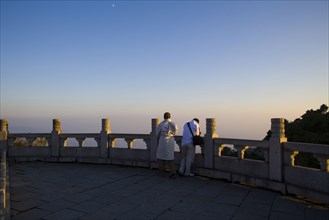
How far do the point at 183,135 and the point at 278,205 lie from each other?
365cm

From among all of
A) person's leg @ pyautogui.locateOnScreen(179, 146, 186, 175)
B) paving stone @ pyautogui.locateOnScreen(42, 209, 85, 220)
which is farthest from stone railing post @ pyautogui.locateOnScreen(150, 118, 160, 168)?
paving stone @ pyautogui.locateOnScreen(42, 209, 85, 220)

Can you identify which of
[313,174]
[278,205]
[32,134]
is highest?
[32,134]

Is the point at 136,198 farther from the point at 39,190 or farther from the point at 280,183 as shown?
the point at 280,183

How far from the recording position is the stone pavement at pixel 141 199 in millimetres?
5348

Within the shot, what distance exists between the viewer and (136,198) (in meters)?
6.44

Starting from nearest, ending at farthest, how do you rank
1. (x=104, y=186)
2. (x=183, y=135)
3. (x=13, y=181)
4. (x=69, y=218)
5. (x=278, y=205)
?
(x=69, y=218), (x=278, y=205), (x=104, y=186), (x=13, y=181), (x=183, y=135)

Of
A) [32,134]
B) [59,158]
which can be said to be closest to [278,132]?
[59,158]

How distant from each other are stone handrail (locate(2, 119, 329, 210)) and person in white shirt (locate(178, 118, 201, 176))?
35 cm

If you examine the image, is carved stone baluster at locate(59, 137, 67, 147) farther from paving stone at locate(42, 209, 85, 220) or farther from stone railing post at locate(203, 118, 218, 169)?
paving stone at locate(42, 209, 85, 220)

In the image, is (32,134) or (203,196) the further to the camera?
(32,134)

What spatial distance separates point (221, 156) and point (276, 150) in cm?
191

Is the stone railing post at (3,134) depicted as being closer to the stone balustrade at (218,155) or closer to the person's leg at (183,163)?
the stone balustrade at (218,155)

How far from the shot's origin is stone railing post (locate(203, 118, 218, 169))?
8.79 metres

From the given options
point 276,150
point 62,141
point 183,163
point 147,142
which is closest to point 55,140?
point 62,141
